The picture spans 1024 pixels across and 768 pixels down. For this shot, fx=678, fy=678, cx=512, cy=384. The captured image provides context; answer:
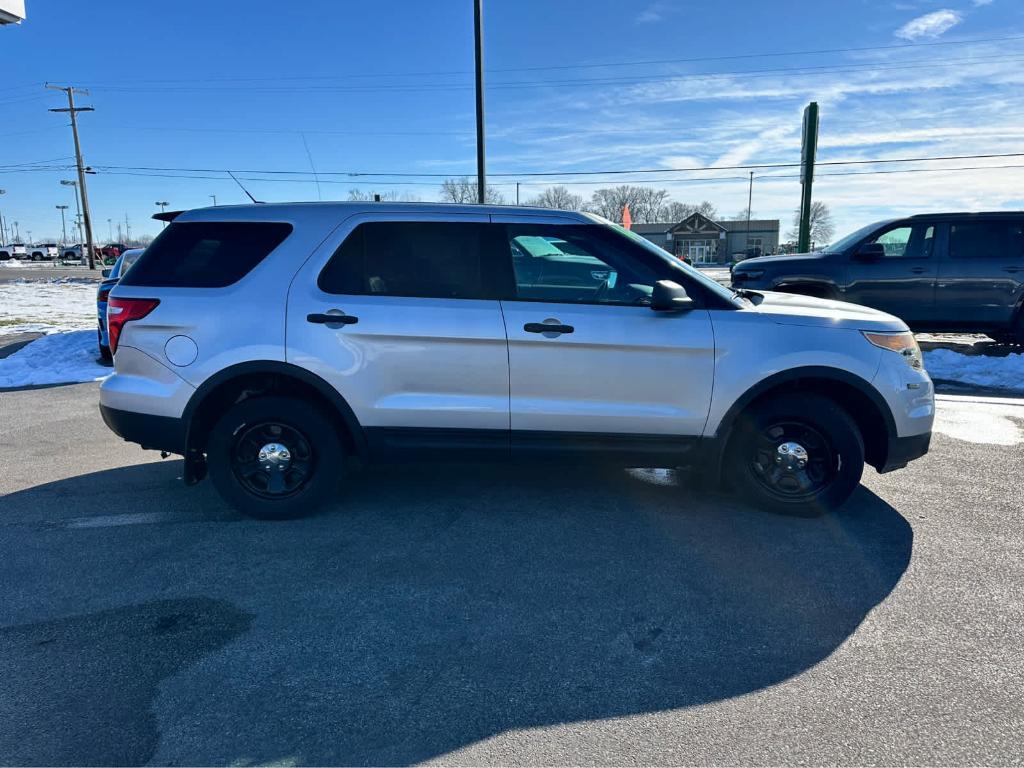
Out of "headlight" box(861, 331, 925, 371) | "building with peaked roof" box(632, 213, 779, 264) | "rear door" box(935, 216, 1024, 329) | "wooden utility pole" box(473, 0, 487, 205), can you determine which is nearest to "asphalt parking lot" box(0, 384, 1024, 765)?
"headlight" box(861, 331, 925, 371)

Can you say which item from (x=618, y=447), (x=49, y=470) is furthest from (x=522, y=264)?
(x=49, y=470)

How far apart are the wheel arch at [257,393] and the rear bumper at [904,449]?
326 centimetres

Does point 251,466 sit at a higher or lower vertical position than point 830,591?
higher

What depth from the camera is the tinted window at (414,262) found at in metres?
4.13

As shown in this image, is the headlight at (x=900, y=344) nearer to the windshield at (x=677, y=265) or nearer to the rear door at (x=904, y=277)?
the windshield at (x=677, y=265)

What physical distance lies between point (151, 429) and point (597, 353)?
9.07ft

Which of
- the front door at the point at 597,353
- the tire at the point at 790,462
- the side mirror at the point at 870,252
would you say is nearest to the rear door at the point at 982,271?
the side mirror at the point at 870,252

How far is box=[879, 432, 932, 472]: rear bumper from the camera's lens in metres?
4.19

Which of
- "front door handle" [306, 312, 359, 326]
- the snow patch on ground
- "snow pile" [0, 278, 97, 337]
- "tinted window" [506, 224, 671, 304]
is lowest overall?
the snow patch on ground

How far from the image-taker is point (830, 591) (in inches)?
134

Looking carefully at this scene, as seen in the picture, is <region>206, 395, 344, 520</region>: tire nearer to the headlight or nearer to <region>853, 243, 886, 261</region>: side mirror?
the headlight

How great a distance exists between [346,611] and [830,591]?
2382mm

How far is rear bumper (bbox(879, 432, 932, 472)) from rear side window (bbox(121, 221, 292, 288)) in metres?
3.97

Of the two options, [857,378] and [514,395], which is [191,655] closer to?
[514,395]
